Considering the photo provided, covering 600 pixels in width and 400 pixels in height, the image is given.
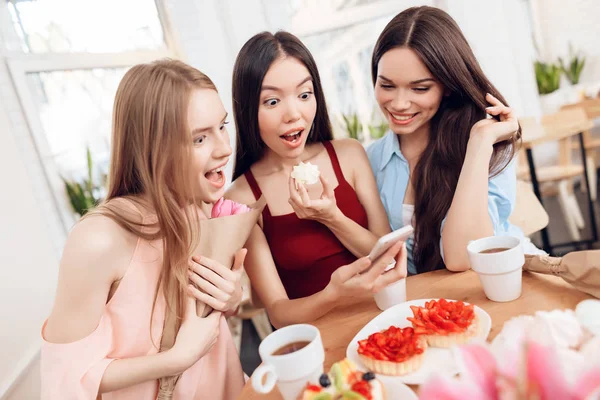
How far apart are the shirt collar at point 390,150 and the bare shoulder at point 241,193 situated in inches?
23.3

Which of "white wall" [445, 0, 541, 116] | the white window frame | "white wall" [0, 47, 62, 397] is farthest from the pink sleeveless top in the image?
"white wall" [445, 0, 541, 116]

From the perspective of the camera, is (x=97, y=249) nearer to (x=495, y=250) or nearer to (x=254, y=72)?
(x=254, y=72)

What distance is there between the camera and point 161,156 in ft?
4.00

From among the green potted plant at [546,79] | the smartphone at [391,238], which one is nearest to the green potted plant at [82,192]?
the smartphone at [391,238]

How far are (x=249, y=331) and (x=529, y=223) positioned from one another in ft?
8.81

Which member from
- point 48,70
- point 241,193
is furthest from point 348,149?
point 48,70

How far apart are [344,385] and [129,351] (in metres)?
0.69

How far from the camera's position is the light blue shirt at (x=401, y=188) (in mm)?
1749

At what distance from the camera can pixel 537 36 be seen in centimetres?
568

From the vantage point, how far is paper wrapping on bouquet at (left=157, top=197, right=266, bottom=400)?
122cm

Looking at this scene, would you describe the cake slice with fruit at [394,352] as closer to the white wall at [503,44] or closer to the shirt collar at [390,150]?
the shirt collar at [390,150]

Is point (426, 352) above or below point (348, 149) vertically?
below

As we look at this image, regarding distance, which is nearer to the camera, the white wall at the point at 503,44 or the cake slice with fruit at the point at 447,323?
the cake slice with fruit at the point at 447,323

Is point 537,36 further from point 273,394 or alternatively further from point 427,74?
point 273,394
